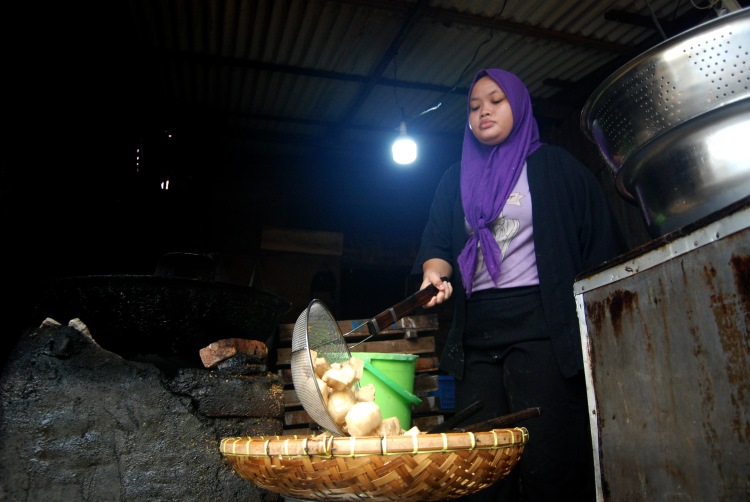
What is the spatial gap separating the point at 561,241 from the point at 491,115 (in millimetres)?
717

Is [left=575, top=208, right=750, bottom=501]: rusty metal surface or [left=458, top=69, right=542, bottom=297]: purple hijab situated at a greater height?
[left=458, top=69, right=542, bottom=297]: purple hijab

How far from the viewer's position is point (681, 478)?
1.22 metres

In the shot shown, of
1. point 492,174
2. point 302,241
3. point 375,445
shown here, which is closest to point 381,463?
point 375,445

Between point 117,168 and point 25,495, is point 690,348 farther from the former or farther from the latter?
point 117,168

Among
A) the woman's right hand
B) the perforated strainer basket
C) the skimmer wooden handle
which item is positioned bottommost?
the perforated strainer basket

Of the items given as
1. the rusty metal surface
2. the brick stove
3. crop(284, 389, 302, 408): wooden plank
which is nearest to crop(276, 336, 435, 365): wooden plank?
crop(284, 389, 302, 408): wooden plank

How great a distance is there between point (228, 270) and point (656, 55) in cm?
552

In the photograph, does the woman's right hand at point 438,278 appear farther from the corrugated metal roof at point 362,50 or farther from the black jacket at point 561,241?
the corrugated metal roof at point 362,50

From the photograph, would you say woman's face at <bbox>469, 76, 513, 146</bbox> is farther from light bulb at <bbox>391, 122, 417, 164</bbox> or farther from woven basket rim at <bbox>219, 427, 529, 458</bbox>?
light bulb at <bbox>391, 122, 417, 164</bbox>

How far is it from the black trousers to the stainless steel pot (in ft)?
2.25

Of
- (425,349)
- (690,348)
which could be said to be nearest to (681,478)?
(690,348)

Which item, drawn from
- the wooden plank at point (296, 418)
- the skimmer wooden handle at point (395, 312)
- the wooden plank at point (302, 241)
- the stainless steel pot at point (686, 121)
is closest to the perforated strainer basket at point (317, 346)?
the skimmer wooden handle at point (395, 312)

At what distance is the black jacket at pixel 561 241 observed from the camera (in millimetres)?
2074

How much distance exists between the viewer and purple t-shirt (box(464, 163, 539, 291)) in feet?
7.36
